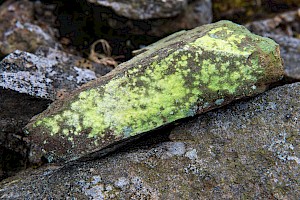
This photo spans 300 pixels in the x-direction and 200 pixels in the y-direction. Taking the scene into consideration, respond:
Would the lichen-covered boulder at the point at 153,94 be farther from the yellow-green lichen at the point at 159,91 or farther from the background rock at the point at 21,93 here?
the background rock at the point at 21,93

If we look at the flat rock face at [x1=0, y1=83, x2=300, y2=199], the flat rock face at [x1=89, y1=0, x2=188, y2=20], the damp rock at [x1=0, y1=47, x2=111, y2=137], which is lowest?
the flat rock face at [x1=0, y1=83, x2=300, y2=199]

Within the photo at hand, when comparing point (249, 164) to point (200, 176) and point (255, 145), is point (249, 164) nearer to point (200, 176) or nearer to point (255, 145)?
point (255, 145)

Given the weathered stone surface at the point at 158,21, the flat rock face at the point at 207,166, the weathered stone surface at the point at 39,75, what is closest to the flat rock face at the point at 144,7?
the weathered stone surface at the point at 158,21

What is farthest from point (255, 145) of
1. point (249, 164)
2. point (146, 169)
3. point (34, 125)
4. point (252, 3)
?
point (252, 3)

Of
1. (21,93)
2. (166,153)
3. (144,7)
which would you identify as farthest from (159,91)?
(144,7)

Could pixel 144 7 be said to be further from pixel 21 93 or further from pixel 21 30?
pixel 21 93

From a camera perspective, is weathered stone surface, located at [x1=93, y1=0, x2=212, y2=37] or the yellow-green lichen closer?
the yellow-green lichen

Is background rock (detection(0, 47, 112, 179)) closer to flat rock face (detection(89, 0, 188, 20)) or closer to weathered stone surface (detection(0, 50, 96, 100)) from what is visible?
weathered stone surface (detection(0, 50, 96, 100))

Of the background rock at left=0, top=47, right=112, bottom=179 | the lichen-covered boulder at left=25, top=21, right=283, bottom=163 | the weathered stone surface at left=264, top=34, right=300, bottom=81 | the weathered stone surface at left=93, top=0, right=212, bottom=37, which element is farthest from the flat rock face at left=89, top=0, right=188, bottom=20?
the lichen-covered boulder at left=25, top=21, right=283, bottom=163

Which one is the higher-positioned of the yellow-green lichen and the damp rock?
the yellow-green lichen
